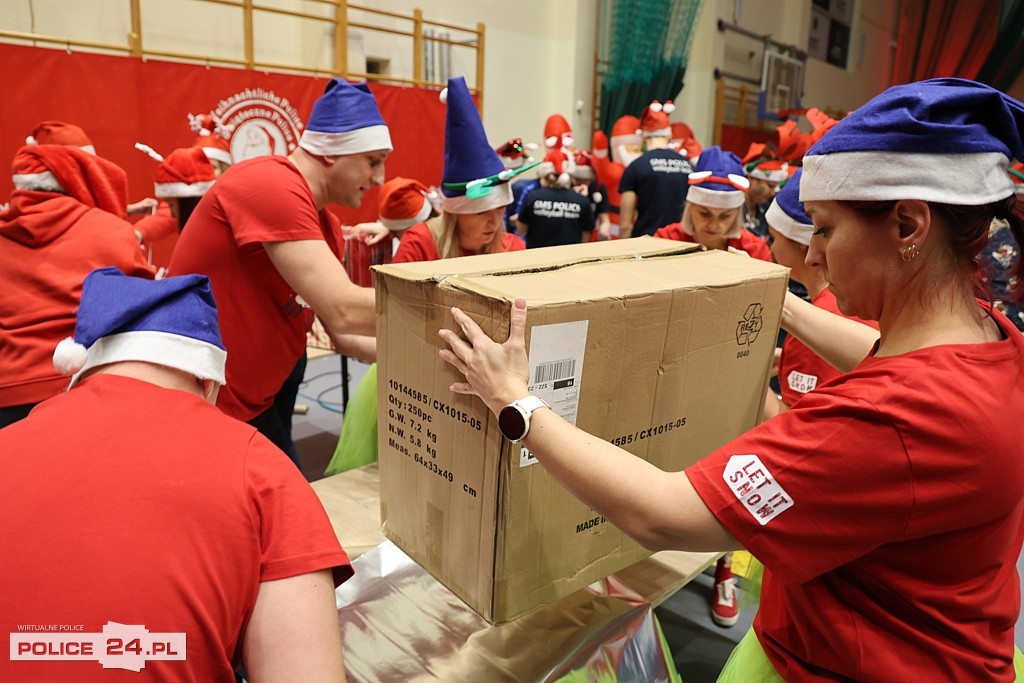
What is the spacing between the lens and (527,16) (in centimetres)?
768

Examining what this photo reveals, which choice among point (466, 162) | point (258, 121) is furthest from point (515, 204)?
point (466, 162)

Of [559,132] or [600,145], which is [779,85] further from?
[559,132]

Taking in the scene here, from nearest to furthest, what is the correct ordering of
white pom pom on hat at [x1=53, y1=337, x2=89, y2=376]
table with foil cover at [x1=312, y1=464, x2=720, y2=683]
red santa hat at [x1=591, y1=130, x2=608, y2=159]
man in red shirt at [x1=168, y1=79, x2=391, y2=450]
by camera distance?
white pom pom on hat at [x1=53, y1=337, x2=89, y2=376] → table with foil cover at [x1=312, y1=464, x2=720, y2=683] → man in red shirt at [x1=168, y1=79, x2=391, y2=450] → red santa hat at [x1=591, y1=130, x2=608, y2=159]

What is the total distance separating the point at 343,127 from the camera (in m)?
1.83

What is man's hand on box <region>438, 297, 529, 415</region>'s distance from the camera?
92 centimetres

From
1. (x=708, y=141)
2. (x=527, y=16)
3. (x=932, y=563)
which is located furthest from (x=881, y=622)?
(x=708, y=141)

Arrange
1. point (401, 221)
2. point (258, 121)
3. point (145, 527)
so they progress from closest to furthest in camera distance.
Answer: point (145, 527)
point (401, 221)
point (258, 121)

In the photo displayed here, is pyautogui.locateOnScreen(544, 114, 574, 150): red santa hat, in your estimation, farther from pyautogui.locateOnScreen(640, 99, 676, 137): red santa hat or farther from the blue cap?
the blue cap

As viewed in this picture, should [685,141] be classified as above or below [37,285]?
above

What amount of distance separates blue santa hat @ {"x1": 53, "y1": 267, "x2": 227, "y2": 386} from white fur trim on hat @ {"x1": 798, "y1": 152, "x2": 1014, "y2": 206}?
0.89 meters

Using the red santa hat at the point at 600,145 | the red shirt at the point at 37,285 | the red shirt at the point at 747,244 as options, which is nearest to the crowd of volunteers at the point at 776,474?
the red shirt at the point at 37,285

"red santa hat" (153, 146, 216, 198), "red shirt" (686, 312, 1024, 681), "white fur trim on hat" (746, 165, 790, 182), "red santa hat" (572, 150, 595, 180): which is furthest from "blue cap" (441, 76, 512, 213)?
"red santa hat" (572, 150, 595, 180)

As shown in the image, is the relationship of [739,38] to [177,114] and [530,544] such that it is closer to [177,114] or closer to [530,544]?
[177,114]

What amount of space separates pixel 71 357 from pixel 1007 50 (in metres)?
9.37
